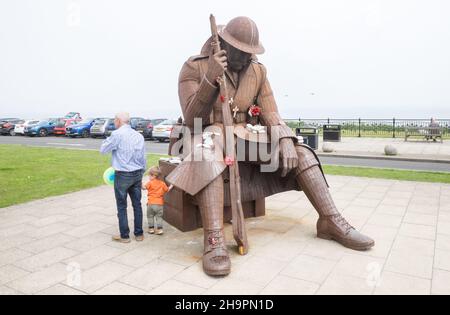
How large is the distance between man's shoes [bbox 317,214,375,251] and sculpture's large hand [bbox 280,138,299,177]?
2.30 ft

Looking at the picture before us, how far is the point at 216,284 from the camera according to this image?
11.3ft

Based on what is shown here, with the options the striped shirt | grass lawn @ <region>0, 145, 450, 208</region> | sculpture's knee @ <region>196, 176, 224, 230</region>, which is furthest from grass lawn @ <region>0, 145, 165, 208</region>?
sculpture's knee @ <region>196, 176, 224, 230</region>

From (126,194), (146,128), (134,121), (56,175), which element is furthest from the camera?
(134,121)

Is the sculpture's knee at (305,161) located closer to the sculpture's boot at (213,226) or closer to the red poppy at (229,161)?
the red poppy at (229,161)

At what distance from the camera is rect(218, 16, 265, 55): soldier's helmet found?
4.35 m

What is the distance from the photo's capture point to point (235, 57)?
4559 millimetres

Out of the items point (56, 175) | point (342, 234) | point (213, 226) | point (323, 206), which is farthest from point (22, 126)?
point (342, 234)

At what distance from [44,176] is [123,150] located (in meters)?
6.04

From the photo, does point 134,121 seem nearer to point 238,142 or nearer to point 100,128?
point 100,128

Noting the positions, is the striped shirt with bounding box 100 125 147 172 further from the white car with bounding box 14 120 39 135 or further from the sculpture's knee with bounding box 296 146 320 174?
the white car with bounding box 14 120 39 135

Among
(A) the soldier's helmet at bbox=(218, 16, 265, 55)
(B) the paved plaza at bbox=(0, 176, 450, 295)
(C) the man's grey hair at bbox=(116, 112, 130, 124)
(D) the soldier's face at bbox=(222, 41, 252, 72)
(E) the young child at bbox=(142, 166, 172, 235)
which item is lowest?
(B) the paved plaza at bbox=(0, 176, 450, 295)

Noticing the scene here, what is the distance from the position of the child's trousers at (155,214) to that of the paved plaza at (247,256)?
0.64 ft

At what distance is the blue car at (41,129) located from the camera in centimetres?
3023
